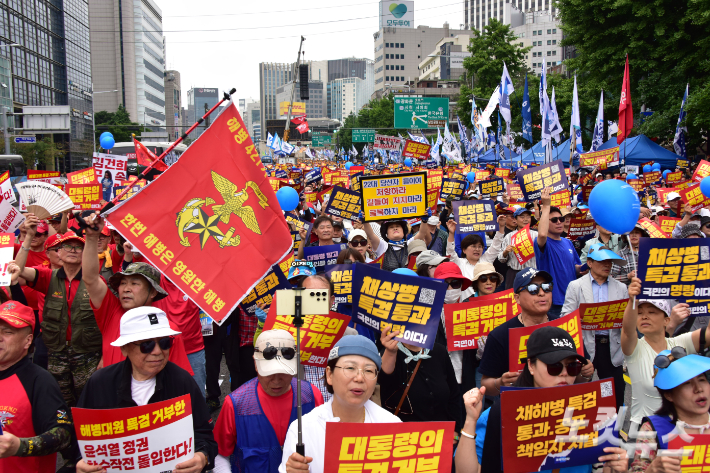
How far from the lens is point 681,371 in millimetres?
2969

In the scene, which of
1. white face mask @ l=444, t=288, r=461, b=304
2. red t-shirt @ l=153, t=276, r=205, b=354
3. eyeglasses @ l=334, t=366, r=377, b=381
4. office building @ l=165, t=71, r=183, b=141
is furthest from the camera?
office building @ l=165, t=71, r=183, b=141

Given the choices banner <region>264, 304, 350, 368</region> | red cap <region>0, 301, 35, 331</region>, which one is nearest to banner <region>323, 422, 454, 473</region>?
banner <region>264, 304, 350, 368</region>

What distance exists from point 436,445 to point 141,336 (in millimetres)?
1685

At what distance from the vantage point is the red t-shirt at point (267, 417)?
3283 millimetres

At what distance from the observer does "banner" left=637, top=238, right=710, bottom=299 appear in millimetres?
4152

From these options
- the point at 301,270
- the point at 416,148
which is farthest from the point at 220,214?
the point at 416,148

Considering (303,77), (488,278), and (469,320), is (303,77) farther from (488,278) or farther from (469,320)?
(469,320)

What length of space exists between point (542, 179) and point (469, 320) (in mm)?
4604

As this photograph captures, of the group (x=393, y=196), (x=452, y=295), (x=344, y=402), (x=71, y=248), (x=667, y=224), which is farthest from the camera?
(x=667, y=224)

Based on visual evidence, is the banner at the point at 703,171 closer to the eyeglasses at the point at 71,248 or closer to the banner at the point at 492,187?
the banner at the point at 492,187

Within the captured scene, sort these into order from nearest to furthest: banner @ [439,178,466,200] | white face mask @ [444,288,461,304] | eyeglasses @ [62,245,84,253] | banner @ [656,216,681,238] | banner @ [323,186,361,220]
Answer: eyeglasses @ [62,245,84,253]
white face mask @ [444,288,461,304]
banner @ [656,216,681,238]
banner @ [323,186,361,220]
banner @ [439,178,466,200]

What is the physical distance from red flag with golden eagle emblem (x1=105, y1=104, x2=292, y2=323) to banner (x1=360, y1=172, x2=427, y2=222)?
348 centimetres

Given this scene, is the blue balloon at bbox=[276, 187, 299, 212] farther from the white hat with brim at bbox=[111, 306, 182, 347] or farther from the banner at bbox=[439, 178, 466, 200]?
the white hat with brim at bbox=[111, 306, 182, 347]

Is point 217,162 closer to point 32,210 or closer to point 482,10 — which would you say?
point 32,210
